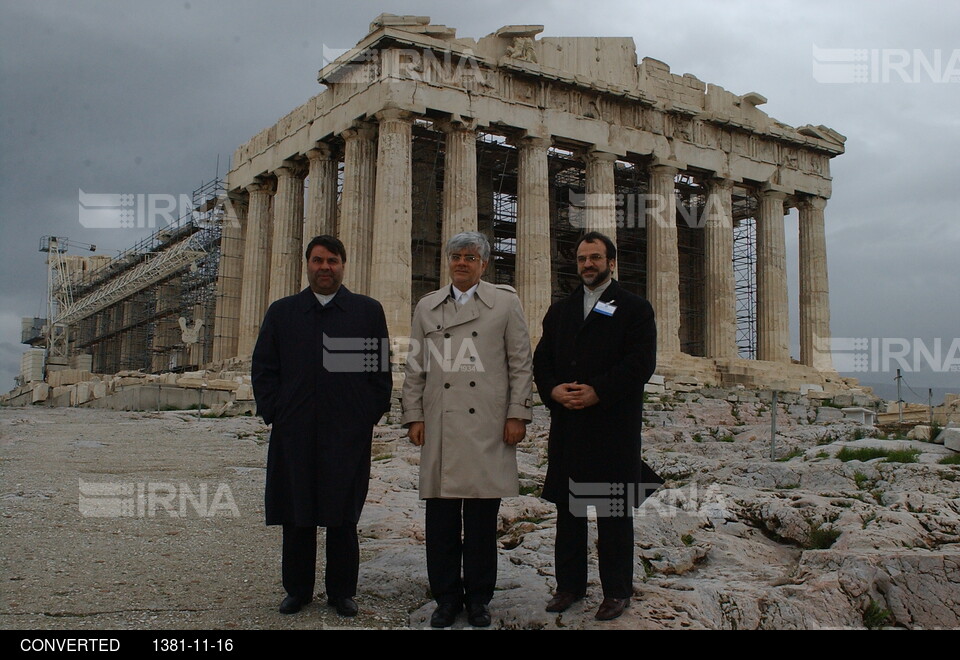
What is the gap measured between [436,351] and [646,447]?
7647mm

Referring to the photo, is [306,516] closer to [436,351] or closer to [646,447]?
[436,351]

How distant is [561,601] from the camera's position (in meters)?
4.82

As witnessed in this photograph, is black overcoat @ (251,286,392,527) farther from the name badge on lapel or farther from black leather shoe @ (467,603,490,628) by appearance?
the name badge on lapel

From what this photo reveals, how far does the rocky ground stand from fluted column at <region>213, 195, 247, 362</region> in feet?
73.1

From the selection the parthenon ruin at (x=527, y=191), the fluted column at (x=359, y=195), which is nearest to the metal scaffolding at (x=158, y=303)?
the parthenon ruin at (x=527, y=191)

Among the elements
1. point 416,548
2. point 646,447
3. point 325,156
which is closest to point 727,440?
point 646,447

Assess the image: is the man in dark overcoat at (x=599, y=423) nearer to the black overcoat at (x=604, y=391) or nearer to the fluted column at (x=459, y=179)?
the black overcoat at (x=604, y=391)

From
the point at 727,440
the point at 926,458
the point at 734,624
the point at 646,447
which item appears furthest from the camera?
the point at 727,440

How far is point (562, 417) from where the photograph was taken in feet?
17.1

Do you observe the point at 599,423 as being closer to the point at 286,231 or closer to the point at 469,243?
the point at 469,243

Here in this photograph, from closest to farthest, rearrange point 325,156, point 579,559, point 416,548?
point 579,559 < point 416,548 < point 325,156

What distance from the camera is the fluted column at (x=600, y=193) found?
27172 mm

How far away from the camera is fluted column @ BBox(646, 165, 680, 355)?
2811cm

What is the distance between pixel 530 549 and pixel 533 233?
803 inches
